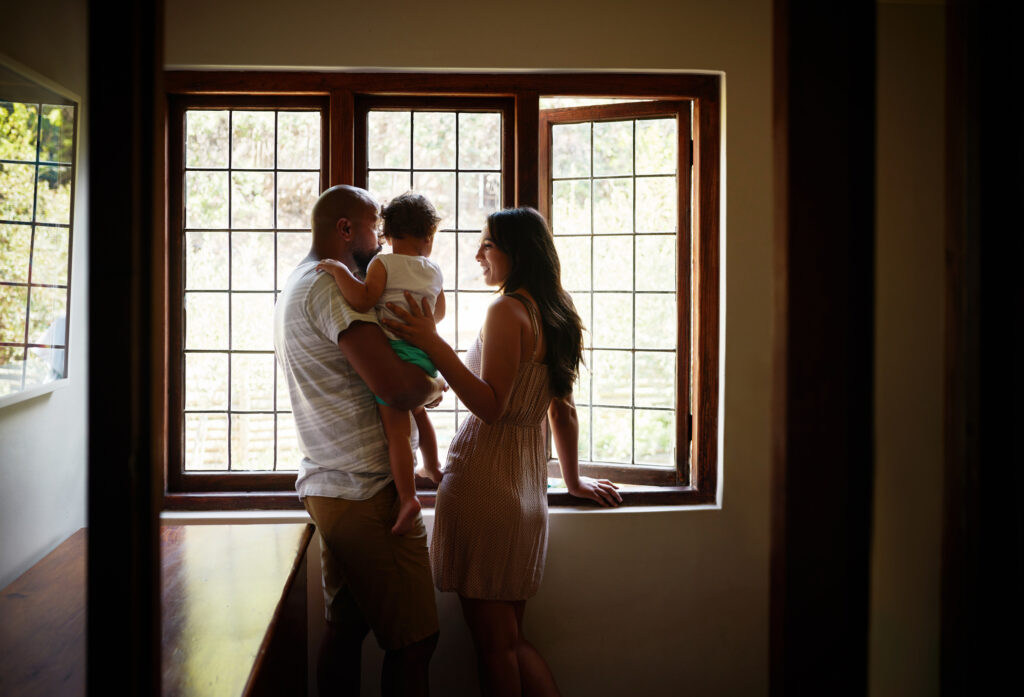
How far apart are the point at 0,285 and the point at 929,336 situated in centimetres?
323

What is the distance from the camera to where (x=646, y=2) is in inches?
106

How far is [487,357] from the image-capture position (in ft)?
6.93

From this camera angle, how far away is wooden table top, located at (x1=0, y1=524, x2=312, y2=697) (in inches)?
50.1

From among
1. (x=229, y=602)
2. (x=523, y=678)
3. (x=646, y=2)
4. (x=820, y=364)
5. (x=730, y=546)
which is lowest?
(x=523, y=678)

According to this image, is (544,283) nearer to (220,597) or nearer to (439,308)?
(439,308)

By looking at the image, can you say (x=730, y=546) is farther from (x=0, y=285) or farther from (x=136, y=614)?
(x=0, y=285)

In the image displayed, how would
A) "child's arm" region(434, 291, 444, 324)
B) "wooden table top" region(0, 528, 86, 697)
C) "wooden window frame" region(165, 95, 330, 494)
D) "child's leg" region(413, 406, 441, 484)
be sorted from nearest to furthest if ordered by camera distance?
1. "wooden table top" region(0, 528, 86, 697)
2. "child's arm" region(434, 291, 444, 324)
3. "child's leg" region(413, 406, 441, 484)
4. "wooden window frame" region(165, 95, 330, 494)

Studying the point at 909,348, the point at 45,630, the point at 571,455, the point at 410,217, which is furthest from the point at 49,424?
the point at 909,348

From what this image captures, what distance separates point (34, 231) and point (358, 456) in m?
1.20

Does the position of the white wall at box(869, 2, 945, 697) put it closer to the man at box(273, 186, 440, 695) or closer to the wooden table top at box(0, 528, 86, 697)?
the man at box(273, 186, 440, 695)

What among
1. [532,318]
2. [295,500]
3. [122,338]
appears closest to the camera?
[122,338]

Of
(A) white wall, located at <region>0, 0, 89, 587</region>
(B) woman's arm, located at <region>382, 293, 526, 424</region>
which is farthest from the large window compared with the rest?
(B) woman's arm, located at <region>382, 293, 526, 424</region>

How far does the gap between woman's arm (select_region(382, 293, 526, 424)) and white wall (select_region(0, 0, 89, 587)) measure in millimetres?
1025

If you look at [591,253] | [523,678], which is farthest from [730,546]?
[591,253]
